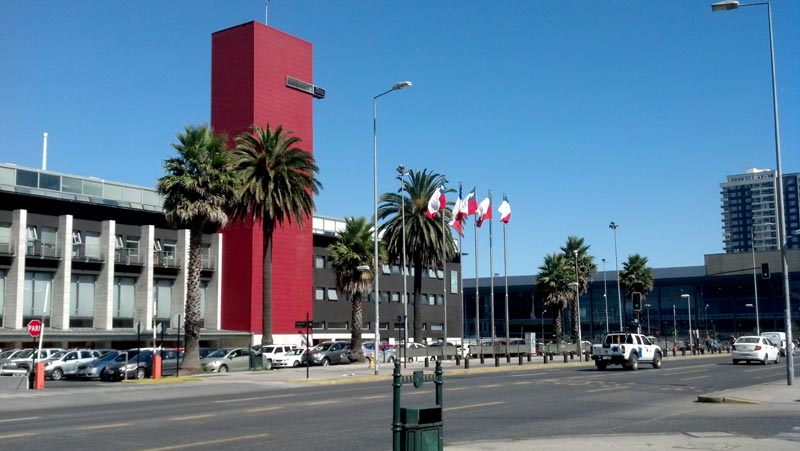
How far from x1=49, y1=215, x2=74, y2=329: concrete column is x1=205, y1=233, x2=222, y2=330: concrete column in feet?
40.8

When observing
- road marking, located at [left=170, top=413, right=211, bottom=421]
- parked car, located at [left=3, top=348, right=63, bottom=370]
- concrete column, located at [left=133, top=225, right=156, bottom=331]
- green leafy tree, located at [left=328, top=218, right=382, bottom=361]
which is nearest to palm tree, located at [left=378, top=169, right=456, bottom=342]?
green leafy tree, located at [left=328, top=218, right=382, bottom=361]

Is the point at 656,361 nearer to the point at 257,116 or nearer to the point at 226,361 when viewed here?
the point at 226,361

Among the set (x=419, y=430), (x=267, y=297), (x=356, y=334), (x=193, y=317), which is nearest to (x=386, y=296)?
(x=356, y=334)

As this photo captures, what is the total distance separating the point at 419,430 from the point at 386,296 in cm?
7735

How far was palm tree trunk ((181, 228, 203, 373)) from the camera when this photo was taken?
139 feet

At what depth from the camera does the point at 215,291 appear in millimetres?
67625

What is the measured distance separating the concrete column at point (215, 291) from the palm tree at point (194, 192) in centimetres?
2371

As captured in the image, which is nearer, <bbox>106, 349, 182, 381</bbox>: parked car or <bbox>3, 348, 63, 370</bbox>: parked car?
<bbox>106, 349, 182, 381</bbox>: parked car

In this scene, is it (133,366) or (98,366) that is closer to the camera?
(133,366)

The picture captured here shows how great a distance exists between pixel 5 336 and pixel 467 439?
44056 millimetres

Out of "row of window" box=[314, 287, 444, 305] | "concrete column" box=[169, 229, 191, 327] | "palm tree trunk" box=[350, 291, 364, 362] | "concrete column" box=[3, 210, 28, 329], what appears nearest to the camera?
"concrete column" box=[3, 210, 28, 329]

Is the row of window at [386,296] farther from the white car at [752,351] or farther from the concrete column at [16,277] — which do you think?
the white car at [752,351]

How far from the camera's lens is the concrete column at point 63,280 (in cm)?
5650

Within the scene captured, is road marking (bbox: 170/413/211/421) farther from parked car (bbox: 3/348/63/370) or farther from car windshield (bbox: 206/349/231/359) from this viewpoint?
car windshield (bbox: 206/349/231/359)
